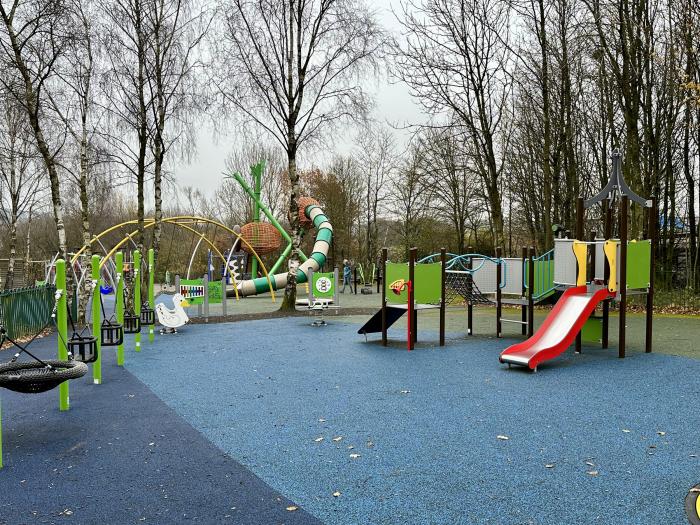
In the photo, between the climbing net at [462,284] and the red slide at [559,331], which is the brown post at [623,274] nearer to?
the red slide at [559,331]

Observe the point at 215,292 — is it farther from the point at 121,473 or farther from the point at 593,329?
the point at 121,473

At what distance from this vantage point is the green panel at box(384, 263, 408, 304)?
11156 mm

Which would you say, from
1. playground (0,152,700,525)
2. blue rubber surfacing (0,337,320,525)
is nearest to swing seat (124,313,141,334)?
playground (0,152,700,525)

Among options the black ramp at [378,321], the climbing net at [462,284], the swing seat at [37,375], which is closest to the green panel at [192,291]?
the black ramp at [378,321]

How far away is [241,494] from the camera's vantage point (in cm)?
385

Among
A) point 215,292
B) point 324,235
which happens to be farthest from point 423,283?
point 324,235

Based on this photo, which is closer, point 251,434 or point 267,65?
point 251,434

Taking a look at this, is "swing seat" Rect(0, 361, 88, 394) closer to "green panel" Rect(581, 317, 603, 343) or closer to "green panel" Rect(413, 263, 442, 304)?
"green panel" Rect(413, 263, 442, 304)

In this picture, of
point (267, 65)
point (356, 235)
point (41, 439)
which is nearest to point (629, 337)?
point (41, 439)

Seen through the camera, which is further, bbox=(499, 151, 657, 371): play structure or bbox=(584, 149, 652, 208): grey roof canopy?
bbox=(584, 149, 652, 208): grey roof canopy

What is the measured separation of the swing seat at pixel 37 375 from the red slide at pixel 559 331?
5835mm

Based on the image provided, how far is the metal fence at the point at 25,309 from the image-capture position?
1105 cm

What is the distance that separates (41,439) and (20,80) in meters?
10.0

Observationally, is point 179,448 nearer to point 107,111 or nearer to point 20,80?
point 20,80
